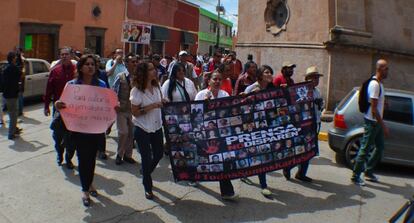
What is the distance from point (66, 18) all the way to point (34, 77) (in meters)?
12.4

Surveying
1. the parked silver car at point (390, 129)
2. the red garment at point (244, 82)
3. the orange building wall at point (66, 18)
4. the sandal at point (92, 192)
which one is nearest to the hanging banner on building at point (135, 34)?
the red garment at point (244, 82)

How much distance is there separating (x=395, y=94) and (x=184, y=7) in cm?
3761

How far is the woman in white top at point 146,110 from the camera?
516cm

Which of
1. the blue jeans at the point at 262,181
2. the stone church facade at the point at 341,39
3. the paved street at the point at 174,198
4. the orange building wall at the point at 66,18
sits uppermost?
the orange building wall at the point at 66,18

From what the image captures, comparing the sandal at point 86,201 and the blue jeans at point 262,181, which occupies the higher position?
the blue jeans at point 262,181

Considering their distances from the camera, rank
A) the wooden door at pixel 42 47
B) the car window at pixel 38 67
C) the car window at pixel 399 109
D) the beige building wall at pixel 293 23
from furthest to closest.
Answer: the wooden door at pixel 42 47
the car window at pixel 38 67
the beige building wall at pixel 293 23
the car window at pixel 399 109

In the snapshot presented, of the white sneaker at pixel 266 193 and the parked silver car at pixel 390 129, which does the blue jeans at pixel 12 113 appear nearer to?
the white sneaker at pixel 266 193

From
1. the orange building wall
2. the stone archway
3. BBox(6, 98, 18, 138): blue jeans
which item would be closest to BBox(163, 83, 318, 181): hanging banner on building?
BBox(6, 98, 18, 138): blue jeans

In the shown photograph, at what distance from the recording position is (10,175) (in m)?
6.18

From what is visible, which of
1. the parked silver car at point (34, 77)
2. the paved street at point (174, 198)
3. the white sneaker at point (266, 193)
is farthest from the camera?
the parked silver car at point (34, 77)

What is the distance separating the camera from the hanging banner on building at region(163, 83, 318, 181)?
17.6 ft

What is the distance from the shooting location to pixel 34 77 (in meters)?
13.8

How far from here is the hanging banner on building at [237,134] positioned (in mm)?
5375

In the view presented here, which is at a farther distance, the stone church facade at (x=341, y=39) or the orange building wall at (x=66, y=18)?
the orange building wall at (x=66, y=18)
